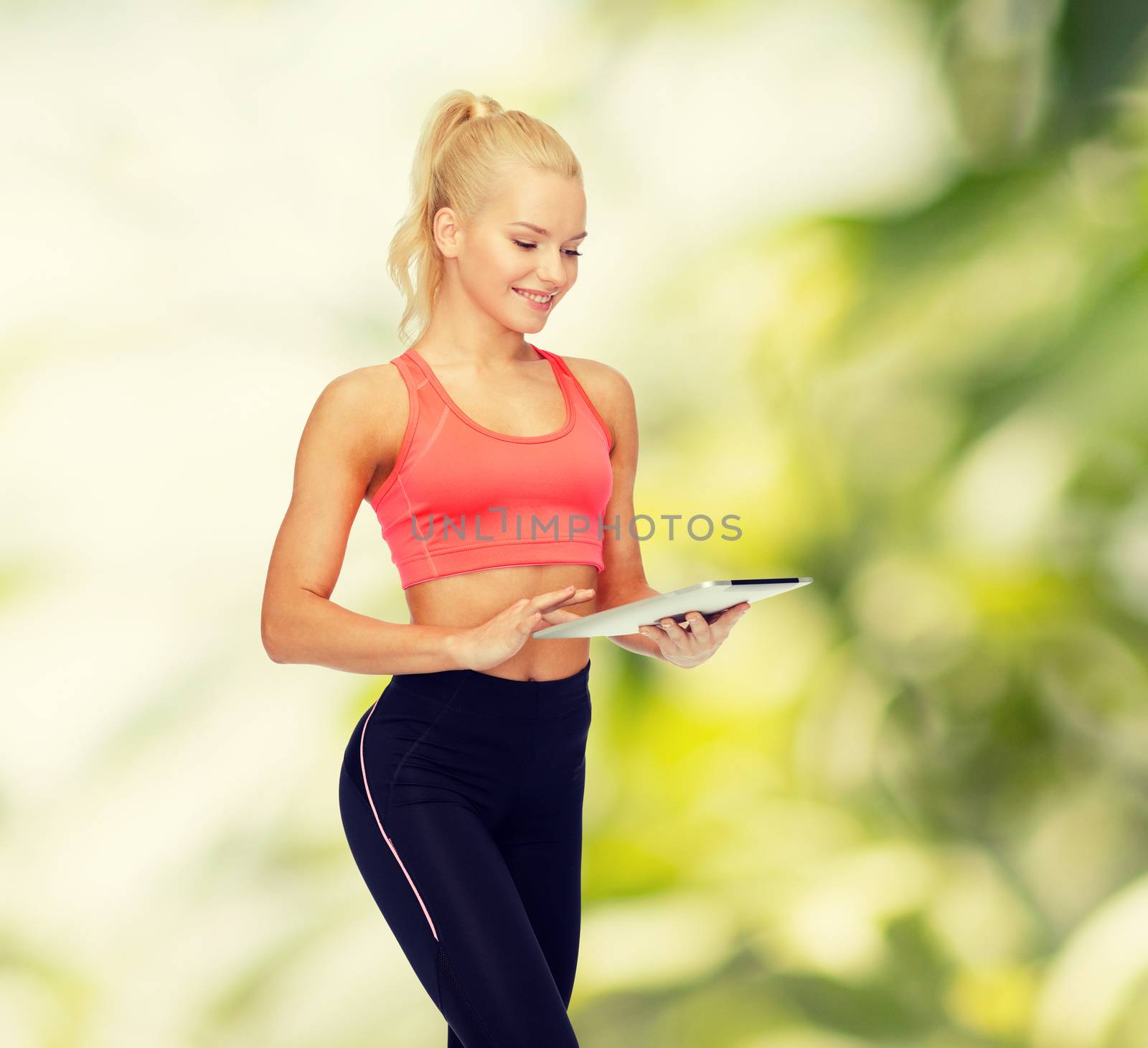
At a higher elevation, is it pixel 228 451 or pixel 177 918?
pixel 228 451

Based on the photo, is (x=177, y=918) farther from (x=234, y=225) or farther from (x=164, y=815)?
(x=234, y=225)

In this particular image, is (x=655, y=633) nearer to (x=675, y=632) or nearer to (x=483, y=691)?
(x=675, y=632)

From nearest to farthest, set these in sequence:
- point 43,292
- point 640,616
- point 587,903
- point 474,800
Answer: point 640,616 → point 474,800 → point 43,292 → point 587,903

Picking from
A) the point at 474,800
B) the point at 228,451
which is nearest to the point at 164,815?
the point at 228,451

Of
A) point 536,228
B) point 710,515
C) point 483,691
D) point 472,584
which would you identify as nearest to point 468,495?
point 472,584

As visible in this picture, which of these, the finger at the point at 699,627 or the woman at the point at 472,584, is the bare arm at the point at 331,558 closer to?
the woman at the point at 472,584

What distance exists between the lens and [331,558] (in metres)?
1.43

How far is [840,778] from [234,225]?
1.60 meters

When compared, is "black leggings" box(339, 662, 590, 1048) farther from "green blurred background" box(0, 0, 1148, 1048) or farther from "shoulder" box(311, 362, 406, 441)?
"green blurred background" box(0, 0, 1148, 1048)

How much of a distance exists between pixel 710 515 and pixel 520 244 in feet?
3.55

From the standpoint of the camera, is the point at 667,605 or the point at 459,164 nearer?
the point at 667,605

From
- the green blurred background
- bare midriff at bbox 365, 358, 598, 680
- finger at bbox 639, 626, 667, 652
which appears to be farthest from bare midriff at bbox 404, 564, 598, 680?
the green blurred background

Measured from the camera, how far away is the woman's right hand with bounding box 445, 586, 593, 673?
49.9 inches

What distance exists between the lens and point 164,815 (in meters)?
2.19
